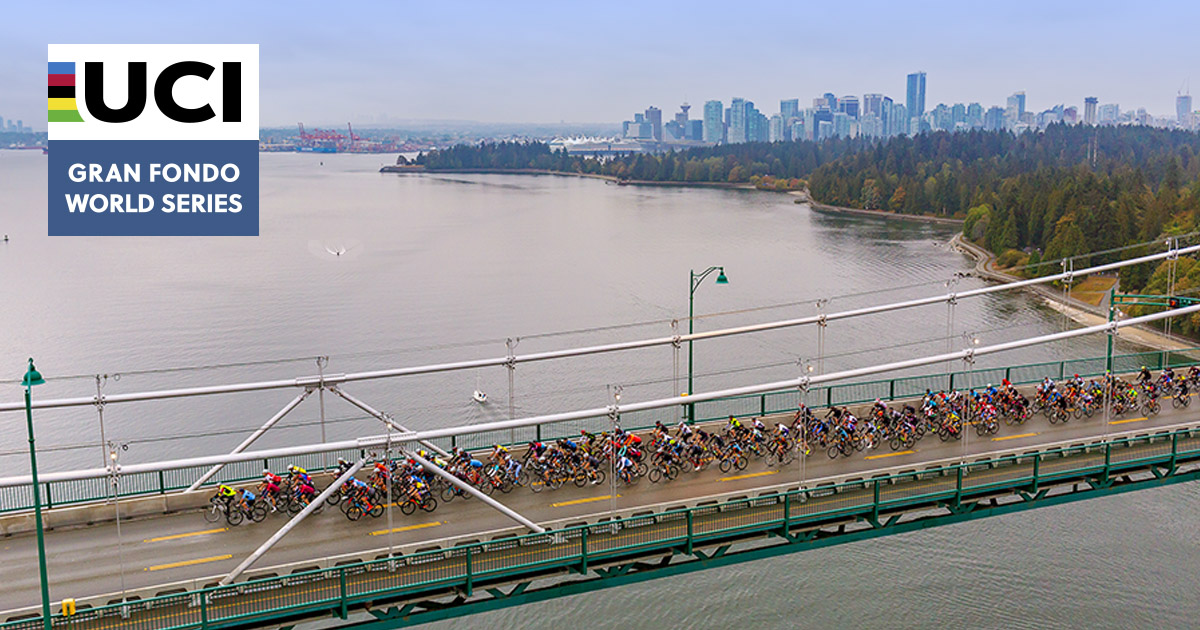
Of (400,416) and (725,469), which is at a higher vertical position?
(725,469)

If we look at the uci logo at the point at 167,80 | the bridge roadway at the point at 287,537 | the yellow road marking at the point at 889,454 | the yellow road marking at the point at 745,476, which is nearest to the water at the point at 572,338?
the yellow road marking at the point at 745,476

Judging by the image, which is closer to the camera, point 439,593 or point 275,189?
point 439,593

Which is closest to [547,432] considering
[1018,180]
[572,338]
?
[572,338]

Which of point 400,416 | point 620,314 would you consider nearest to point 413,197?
point 620,314

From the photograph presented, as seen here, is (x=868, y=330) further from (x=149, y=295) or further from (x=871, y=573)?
(x=149, y=295)

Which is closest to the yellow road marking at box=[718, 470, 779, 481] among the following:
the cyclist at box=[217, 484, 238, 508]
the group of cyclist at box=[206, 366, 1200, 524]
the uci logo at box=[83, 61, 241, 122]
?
the group of cyclist at box=[206, 366, 1200, 524]

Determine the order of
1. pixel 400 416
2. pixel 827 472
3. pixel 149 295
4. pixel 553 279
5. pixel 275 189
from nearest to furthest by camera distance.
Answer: pixel 827 472
pixel 400 416
pixel 149 295
pixel 553 279
pixel 275 189
